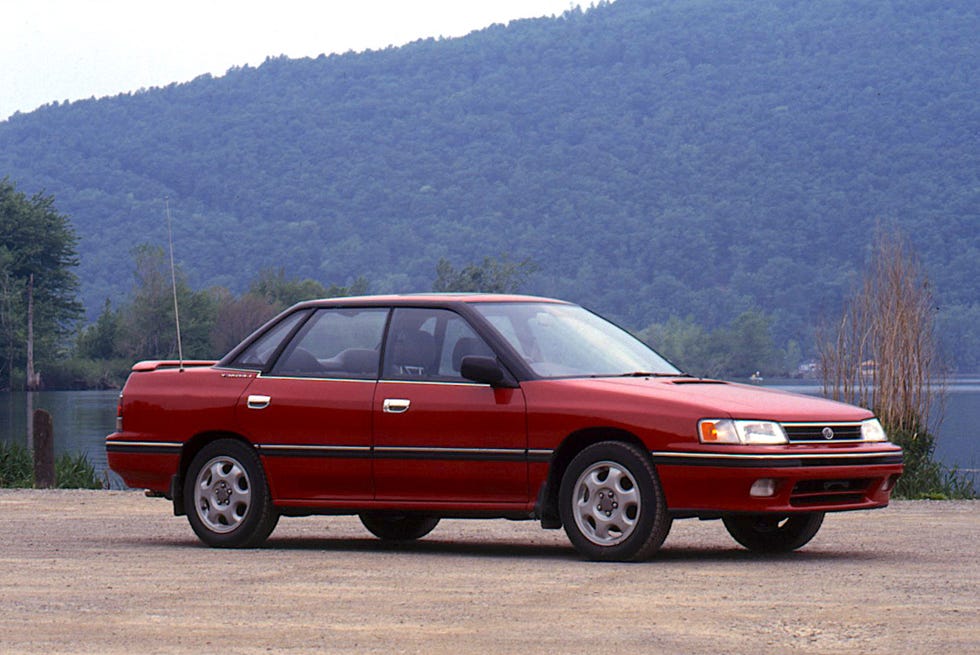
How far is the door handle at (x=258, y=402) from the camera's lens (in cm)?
1231

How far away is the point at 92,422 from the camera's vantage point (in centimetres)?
7875

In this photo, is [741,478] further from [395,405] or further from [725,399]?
[395,405]

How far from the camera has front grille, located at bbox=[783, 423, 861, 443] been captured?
11.0 meters

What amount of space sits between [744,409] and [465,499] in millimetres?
1782

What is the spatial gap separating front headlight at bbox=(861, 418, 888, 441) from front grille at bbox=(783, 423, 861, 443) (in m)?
0.05

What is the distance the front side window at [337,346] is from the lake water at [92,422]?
58.6 ft

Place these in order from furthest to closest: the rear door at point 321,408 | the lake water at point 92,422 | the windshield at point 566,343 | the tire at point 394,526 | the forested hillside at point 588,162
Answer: the forested hillside at point 588,162
the lake water at point 92,422
the tire at point 394,526
the rear door at point 321,408
the windshield at point 566,343

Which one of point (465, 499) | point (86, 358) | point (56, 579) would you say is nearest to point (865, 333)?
point (465, 499)

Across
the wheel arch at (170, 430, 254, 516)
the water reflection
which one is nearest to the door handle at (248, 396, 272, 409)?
the wheel arch at (170, 430, 254, 516)

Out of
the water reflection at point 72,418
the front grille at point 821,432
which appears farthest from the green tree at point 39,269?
the front grille at point 821,432

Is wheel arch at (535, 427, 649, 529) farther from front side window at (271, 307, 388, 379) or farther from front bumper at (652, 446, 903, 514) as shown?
front side window at (271, 307, 388, 379)

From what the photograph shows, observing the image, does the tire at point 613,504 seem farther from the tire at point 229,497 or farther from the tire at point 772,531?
the tire at point 229,497

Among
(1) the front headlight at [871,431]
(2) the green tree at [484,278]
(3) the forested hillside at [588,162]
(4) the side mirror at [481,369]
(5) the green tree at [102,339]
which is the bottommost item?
(1) the front headlight at [871,431]

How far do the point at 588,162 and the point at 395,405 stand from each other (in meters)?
154
